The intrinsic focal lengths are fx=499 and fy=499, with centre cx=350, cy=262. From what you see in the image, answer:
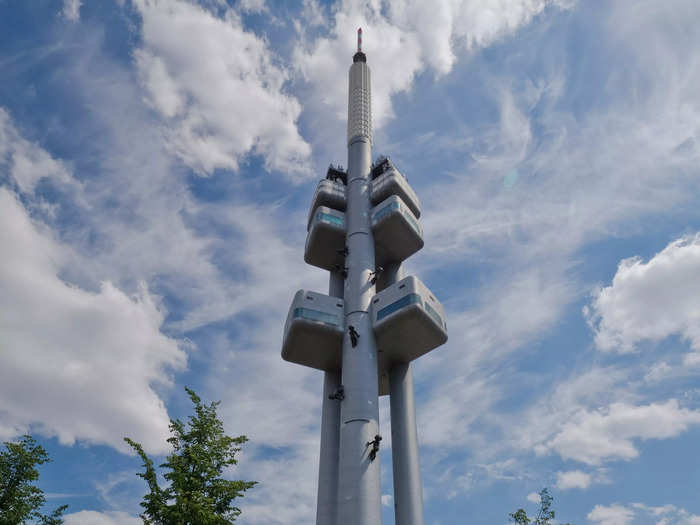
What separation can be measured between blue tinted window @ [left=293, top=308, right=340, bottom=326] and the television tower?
9 centimetres

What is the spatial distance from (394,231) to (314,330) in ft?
47.7

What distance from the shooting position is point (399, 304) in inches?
1709

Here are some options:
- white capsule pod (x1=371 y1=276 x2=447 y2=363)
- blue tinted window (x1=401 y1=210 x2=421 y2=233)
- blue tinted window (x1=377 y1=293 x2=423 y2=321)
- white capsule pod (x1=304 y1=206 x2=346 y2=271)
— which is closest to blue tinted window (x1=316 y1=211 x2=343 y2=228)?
white capsule pod (x1=304 y1=206 x2=346 y2=271)

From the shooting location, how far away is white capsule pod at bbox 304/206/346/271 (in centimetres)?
5403

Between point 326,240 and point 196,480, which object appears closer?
point 196,480

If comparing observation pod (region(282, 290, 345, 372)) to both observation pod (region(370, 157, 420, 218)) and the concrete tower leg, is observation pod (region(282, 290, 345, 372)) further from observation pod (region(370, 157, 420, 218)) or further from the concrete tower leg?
observation pod (region(370, 157, 420, 218))

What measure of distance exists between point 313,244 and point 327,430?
792 inches

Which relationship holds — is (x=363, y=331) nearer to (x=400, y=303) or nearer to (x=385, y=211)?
(x=400, y=303)

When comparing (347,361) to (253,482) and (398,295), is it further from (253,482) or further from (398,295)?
(253,482)

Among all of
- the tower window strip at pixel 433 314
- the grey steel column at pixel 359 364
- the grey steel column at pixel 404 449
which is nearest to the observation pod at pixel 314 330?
the grey steel column at pixel 359 364

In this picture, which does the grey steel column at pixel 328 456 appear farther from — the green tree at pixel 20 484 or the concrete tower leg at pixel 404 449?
the green tree at pixel 20 484

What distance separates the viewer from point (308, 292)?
46.8 m

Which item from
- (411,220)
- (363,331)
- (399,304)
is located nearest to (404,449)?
(363,331)

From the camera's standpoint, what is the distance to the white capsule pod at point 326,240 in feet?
177
